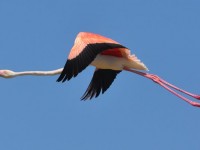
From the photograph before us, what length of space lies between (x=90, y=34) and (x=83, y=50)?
1181mm

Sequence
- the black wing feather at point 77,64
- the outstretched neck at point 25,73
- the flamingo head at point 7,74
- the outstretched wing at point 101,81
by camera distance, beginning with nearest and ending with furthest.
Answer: the black wing feather at point 77,64 < the outstretched neck at point 25,73 < the flamingo head at point 7,74 < the outstretched wing at point 101,81

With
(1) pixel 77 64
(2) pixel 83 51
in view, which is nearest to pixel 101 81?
(2) pixel 83 51

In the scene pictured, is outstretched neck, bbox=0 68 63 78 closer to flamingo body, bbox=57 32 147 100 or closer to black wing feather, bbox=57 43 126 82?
flamingo body, bbox=57 32 147 100

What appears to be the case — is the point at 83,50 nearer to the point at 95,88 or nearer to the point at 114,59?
the point at 114,59

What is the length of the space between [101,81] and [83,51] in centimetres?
393

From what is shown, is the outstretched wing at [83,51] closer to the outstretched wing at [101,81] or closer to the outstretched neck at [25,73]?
the outstretched neck at [25,73]

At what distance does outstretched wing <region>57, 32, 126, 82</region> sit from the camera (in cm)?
1227

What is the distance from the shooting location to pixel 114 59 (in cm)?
1491

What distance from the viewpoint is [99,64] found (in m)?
14.8

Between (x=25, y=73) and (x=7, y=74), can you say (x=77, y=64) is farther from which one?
(x=7, y=74)

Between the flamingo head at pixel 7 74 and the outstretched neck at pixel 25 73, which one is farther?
the flamingo head at pixel 7 74

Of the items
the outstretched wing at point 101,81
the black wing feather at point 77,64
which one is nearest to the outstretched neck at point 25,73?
the outstretched wing at point 101,81

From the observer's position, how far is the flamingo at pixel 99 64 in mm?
12359

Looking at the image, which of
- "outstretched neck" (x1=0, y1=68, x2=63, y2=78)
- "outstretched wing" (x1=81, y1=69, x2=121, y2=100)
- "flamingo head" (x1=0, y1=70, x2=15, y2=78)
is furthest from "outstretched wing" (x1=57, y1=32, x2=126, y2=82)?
"flamingo head" (x1=0, y1=70, x2=15, y2=78)
